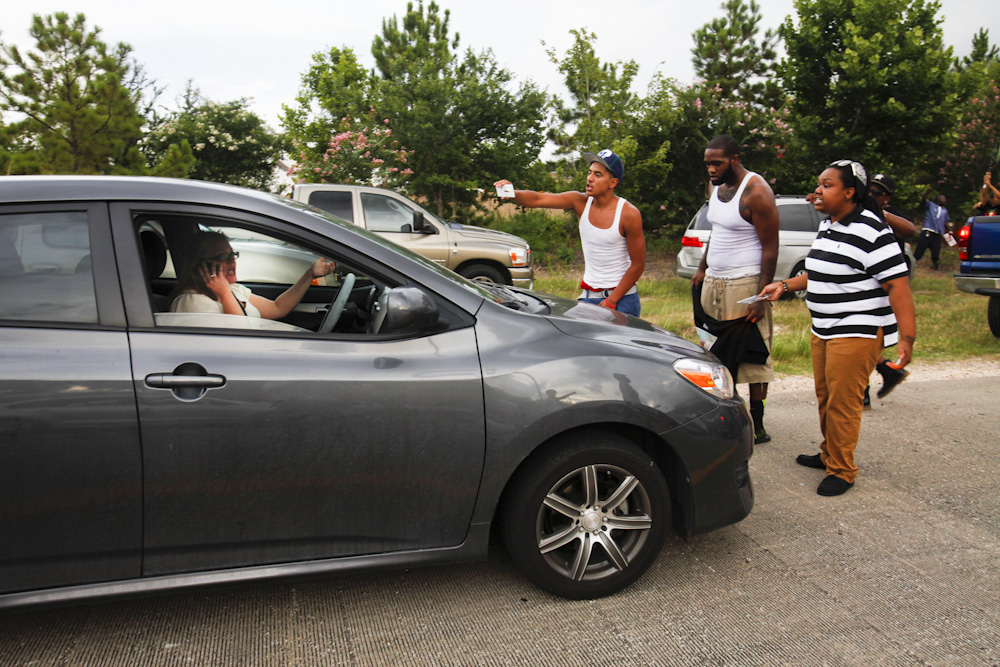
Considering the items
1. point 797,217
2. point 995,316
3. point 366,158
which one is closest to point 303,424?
point 995,316

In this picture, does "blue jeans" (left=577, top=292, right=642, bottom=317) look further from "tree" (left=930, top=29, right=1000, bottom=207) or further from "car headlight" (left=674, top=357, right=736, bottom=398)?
"tree" (left=930, top=29, right=1000, bottom=207)

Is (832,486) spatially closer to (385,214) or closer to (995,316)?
(995,316)

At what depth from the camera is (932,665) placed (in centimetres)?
247

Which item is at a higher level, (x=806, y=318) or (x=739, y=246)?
(x=739, y=246)

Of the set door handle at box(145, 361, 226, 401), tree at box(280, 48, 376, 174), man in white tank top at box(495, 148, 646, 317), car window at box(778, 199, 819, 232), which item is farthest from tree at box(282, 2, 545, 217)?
door handle at box(145, 361, 226, 401)

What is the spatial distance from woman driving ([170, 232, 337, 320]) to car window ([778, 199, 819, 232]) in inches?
411

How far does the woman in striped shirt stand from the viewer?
12.4 feet

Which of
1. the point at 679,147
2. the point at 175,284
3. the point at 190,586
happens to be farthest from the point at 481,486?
the point at 679,147

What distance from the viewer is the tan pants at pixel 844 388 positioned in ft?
12.8

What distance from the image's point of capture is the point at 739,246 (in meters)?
4.45

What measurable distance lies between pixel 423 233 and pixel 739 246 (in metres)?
6.92

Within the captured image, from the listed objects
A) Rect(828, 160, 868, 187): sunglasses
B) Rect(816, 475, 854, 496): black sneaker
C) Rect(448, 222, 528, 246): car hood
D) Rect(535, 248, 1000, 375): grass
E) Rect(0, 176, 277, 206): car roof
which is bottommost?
Rect(535, 248, 1000, 375): grass

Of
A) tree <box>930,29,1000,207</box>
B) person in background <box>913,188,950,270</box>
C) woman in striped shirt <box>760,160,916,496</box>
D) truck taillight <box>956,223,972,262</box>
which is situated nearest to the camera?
woman in striped shirt <box>760,160,916,496</box>

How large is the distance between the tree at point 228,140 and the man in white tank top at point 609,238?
1878cm
